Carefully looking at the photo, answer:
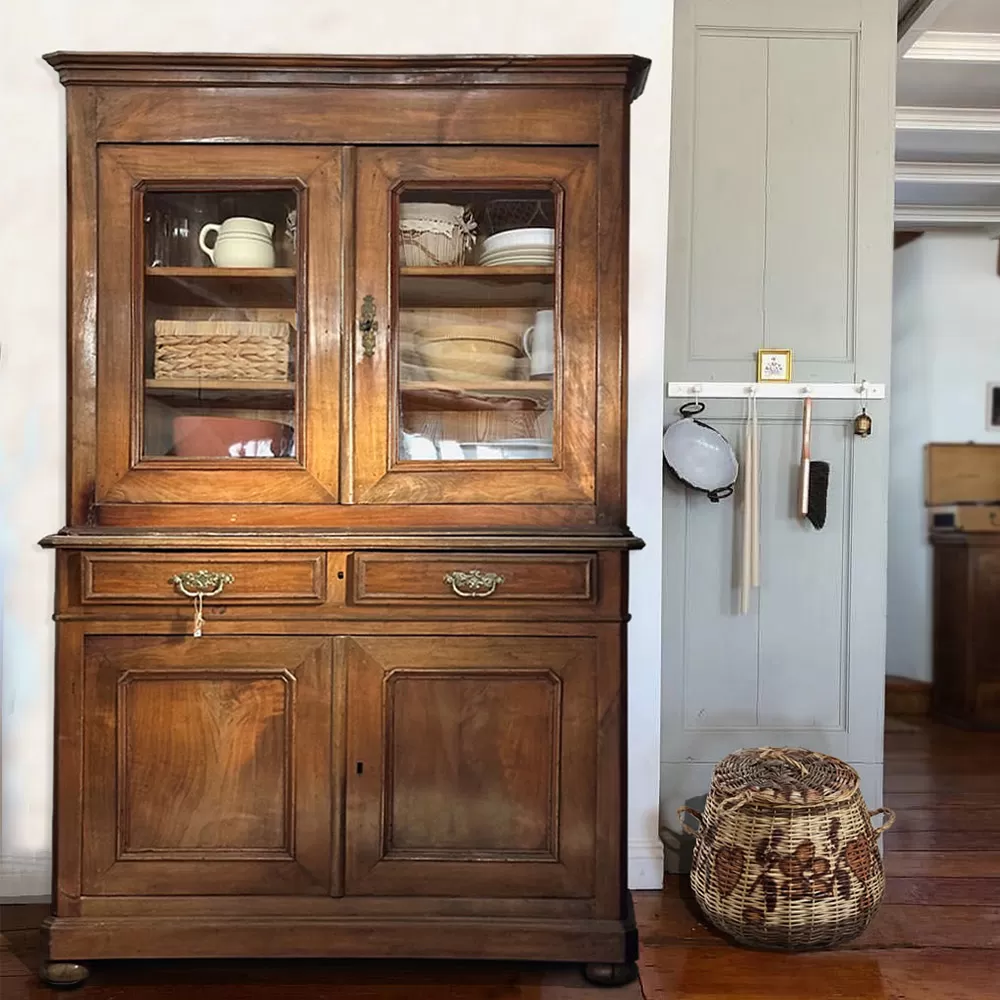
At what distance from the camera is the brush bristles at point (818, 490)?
2.19m

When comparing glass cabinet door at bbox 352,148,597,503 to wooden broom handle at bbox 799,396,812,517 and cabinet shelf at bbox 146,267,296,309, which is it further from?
wooden broom handle at bbox 799,396,812,517

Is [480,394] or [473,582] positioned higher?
[480,394]

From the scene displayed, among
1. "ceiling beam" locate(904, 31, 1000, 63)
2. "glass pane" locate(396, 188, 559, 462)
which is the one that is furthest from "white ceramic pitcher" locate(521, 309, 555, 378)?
"ceiling beam" locate(904, 31, 1000, 63)

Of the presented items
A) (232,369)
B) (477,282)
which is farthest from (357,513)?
(477,282)

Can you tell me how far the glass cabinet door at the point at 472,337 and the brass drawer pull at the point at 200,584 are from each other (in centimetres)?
31

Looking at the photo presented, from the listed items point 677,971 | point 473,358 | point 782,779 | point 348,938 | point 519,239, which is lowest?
point 677,971

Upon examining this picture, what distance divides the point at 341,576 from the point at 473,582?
0.84 feet

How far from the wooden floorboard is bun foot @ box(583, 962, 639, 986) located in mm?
17

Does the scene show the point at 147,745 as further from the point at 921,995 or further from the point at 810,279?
the point at 810,279

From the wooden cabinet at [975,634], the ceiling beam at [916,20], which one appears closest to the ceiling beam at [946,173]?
the ceiling beam at [916,20]

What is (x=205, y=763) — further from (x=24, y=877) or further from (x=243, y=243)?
(x=243, y=243)

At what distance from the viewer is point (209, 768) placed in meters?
1.66

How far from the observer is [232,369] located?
5.72ft

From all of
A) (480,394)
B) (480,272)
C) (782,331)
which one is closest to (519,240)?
(480,272)
